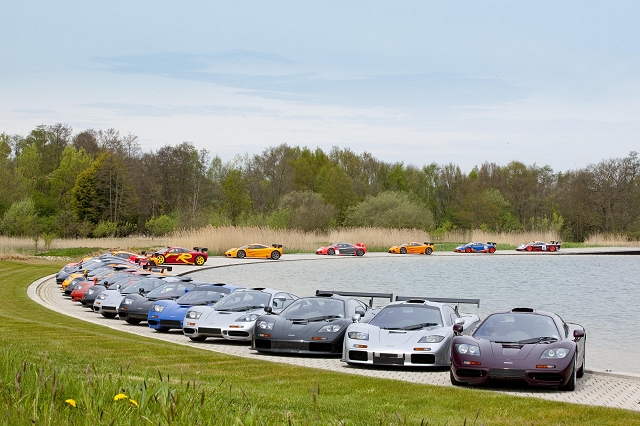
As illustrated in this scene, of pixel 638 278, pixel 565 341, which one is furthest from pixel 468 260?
pixel 565 341

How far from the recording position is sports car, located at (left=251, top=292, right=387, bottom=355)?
64.8 ft

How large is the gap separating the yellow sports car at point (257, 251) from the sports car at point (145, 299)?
4122cm

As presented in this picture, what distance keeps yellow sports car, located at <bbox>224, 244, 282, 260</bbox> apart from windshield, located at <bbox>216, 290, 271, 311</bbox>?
1834 inches

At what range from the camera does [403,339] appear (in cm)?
1798

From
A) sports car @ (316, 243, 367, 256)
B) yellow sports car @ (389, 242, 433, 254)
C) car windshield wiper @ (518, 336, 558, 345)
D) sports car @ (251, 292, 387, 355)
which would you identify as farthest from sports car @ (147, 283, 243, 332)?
yellow sports car @ (389, 242, 433, 254)

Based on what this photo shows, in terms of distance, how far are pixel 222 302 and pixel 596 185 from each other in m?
100

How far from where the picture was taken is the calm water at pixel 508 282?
30266mm

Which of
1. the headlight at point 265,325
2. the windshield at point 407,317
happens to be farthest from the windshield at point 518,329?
the headlight at point 265,325

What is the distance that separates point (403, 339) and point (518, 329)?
2610 millimetres

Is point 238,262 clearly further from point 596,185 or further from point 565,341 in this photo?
point 596,185

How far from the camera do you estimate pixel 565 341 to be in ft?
50.8

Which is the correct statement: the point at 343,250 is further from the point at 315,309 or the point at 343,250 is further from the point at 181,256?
the point at 315,309

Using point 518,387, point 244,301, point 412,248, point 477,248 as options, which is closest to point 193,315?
point 244,301

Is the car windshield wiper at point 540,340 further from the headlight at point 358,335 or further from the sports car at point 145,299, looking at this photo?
the sports car at point 145,299
